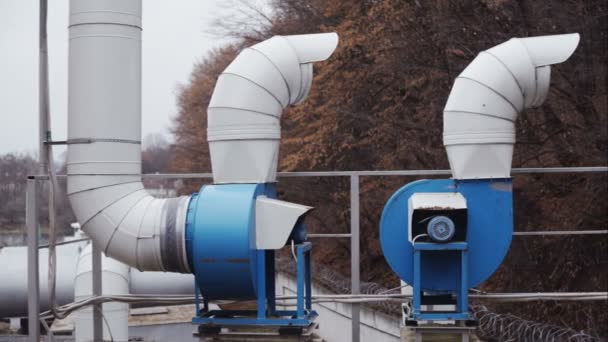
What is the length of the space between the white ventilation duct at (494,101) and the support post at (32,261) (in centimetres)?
341

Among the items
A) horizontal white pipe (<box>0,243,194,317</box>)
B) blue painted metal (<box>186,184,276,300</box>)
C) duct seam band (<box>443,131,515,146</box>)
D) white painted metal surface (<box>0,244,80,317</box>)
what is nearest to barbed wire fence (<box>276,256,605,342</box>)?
duct seam band (<box>443,131,515,146</box>)

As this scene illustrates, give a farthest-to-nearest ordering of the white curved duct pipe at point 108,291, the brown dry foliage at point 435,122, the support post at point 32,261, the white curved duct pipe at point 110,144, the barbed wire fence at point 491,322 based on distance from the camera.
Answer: the brown dry foliage at point 435,122 → the barbed wire fence at point 491,322 → the white curved duct pipe at point 108,291 → the support post at point 32,261 → the white curved duct pipe at point 110,144

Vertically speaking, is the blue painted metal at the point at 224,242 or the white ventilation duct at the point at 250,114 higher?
the white ventilation duct at the point at 250,114

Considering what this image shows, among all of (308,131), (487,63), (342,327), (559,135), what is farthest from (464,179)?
(308,131)

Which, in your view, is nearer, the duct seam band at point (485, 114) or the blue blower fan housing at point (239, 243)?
the blue blower fan housing at point (239, 243)

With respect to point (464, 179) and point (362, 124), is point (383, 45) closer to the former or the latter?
point (362, 124)

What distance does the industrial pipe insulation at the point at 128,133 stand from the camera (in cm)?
598

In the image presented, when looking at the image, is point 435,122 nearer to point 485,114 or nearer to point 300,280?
point 485,114

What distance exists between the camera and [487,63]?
243 inches

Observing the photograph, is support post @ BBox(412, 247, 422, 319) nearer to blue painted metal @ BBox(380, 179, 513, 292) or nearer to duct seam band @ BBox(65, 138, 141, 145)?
blue painted metal @ BBox(380, 179, 513, 292)

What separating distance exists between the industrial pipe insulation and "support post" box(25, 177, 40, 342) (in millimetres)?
427

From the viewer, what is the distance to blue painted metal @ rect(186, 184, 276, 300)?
569 cm

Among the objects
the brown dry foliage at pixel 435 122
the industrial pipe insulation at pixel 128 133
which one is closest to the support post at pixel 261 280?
the industrial pipe insulation at pixel 128 133

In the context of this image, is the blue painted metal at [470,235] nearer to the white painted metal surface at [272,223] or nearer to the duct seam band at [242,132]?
the white painted metal surface at [272,223]
